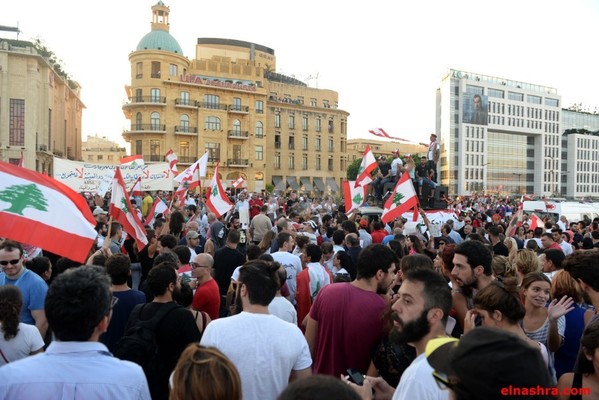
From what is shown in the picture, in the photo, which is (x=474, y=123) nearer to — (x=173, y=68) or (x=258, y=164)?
(x=258, y=164)

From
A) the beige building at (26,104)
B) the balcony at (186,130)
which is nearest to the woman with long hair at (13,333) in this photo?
the beige building at (26,104)

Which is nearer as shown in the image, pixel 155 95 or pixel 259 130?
pixel 155 95

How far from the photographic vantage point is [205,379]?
2.01 meters

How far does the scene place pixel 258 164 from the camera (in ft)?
211

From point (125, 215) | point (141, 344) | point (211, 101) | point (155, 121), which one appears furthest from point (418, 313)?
point (211, 101)

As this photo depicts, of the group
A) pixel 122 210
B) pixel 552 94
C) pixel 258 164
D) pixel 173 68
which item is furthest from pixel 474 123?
pixel 122 210

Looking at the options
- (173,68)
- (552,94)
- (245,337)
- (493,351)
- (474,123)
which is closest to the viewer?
(493,351)

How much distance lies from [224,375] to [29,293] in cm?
334

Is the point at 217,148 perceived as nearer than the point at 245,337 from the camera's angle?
No

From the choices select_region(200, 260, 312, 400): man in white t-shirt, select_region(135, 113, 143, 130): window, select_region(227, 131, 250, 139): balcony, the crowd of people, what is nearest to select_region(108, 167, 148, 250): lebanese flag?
the crowd of people

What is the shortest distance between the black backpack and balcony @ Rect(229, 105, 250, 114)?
60.0m

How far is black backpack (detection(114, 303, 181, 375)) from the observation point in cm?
334

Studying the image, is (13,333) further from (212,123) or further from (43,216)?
(212,123)

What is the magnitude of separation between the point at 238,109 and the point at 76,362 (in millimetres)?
62038
